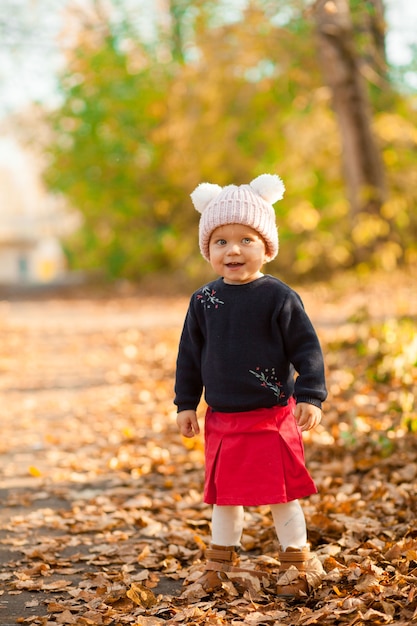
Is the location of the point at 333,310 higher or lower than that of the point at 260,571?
higher

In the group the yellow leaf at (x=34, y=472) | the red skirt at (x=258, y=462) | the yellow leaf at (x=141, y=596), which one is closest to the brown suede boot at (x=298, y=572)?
the red skirt at (x=258, y=462)

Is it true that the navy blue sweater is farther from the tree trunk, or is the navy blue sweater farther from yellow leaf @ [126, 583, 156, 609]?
the tree trunk

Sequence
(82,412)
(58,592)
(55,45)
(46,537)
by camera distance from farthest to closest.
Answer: (55,45)
(82,412)
(46,537)
(58,592)

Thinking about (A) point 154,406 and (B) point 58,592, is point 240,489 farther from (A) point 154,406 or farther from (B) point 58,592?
(A) point 154,406

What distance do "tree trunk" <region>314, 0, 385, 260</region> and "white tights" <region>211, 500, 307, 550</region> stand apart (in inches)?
477

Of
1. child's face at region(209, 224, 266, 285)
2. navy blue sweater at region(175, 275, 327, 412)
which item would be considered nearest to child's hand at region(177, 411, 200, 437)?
navy blue sweater at region(175, 275, 327, 412)

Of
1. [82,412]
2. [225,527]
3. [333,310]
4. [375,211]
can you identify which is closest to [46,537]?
[225,527]

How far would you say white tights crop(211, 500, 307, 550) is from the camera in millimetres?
3432

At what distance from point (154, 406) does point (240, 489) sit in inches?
186

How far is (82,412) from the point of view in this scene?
7.82 metres

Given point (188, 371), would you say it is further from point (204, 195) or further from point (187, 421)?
point (204, 195)

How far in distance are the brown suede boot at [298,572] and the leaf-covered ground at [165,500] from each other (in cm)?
5

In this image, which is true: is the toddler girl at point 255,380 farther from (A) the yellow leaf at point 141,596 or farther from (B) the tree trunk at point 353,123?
(B) the tree trunk at point 353,123

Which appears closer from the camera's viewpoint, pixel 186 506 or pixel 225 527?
pixel 225 527
